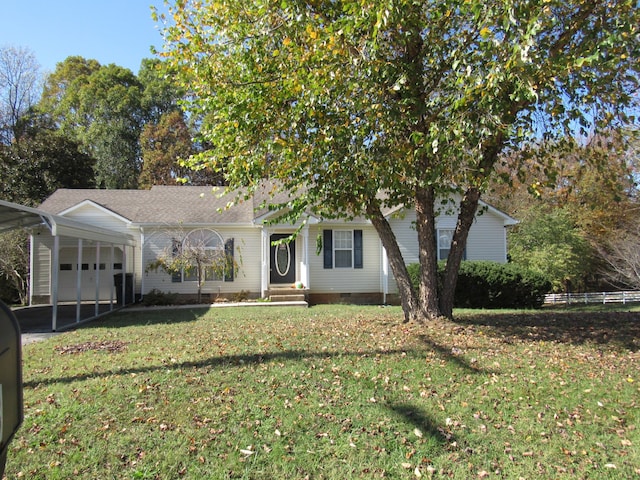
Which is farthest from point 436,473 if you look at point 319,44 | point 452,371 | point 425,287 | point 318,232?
point 318,232

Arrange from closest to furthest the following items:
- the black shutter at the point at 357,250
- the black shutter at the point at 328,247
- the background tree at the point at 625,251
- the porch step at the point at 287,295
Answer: the porch step at the point at 287,295 → the black shutter at the point at 328,247 → the black shutter at the point at 357,250 → the background tree at the point at 625,251

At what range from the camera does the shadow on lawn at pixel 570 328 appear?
7707 mm

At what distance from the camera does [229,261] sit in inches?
666

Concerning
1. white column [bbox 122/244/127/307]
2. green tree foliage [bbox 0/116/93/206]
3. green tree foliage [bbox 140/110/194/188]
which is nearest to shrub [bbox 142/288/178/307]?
white column [bbox 122/244/127/307]

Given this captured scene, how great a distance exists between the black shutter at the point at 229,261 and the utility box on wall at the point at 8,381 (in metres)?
15.3

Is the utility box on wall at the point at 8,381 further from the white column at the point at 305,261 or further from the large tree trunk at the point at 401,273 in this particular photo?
the white column at the point at 305,261

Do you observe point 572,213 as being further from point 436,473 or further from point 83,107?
point 83,107

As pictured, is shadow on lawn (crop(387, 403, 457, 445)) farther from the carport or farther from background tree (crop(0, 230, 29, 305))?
background tree (crop(0, 230, 29, 305))

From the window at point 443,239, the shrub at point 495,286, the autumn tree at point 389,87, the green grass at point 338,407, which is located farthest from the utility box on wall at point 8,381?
the window at point 443,239

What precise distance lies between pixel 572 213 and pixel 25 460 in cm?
2960

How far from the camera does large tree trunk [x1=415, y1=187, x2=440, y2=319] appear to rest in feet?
28.7

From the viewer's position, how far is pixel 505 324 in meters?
9.23

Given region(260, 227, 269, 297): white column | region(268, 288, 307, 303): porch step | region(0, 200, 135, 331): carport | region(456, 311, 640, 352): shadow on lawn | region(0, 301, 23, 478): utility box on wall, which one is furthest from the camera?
region(260, 227, 269, 297): white column

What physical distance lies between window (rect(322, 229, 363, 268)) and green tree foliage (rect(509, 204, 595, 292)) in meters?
11.4
